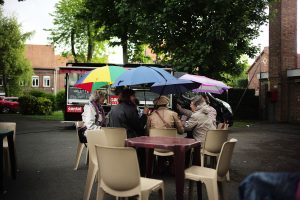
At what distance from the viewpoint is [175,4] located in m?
20.2

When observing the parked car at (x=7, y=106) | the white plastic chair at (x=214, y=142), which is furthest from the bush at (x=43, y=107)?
the white plastic chair at (x=214, y=142)

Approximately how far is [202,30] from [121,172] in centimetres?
1761

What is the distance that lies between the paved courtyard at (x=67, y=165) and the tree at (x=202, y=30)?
21.4ft

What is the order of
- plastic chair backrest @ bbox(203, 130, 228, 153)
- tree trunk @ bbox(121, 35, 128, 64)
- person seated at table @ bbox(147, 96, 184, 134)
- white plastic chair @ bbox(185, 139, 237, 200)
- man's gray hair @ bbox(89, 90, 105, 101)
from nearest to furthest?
white plastic chair @ bbox(185, 139, 237, 200), plastic chair backrest @ bbox(203, 130, 228, 153), person seated at table @ bbox(147, 96, 184, 134), man's gray hair @ bbox(89, 90, 105, 101), tree trunk @ bbox(121, 35, 128, 64)

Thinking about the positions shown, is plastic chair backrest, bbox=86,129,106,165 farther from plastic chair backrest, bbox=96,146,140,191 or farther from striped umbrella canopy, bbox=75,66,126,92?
striped umbrella canopy, bbox=75,66,126,92

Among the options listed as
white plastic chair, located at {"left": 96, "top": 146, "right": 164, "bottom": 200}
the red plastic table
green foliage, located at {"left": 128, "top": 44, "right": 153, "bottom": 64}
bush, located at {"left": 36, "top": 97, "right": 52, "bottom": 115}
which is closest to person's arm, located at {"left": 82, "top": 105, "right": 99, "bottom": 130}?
the red plastic table

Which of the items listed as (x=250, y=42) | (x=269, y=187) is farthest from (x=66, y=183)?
(x=250, y=42)

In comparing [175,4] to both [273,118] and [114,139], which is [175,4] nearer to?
[273,118]

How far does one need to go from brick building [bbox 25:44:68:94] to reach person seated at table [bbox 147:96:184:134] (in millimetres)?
61175

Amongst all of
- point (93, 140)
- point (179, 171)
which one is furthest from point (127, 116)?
point (179, 171)

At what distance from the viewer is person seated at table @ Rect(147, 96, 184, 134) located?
7488 millimetres

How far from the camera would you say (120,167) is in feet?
13.5

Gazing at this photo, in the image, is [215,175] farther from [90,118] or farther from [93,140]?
[90,118]

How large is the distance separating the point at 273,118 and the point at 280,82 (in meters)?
2.56
